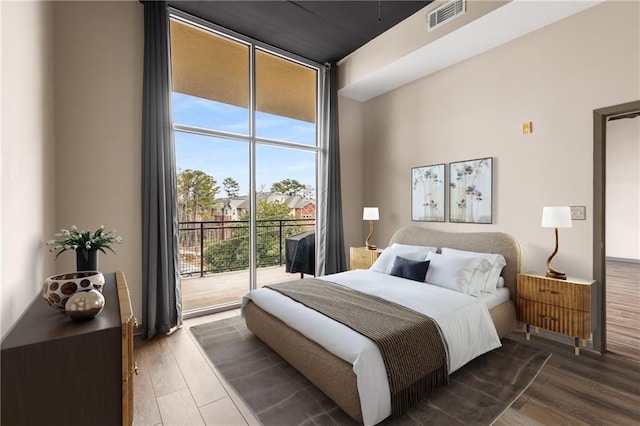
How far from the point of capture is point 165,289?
3.18 m

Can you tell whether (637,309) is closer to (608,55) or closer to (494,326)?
(494,326)

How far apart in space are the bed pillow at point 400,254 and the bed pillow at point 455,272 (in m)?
0.33

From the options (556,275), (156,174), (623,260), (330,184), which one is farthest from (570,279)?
(623,260)

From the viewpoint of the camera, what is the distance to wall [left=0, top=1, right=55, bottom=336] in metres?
1.41

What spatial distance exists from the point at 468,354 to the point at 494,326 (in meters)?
0.55

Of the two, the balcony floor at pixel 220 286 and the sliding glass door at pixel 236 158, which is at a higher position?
the sliding glass door at pixel 236 158

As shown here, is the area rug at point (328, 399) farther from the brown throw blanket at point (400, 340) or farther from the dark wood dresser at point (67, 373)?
the dark wood dresser at point (67, 373)

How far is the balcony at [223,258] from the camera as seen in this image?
3.87 m

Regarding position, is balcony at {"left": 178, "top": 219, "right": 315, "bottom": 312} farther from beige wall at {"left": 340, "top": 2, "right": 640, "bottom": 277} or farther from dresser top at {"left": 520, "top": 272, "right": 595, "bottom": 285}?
dresser top at {"left": 520, "top": 272, "right": 595, "bottom": 285}

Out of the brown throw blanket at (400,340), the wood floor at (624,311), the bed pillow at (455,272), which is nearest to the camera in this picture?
the brown throw blanket at (400,340)

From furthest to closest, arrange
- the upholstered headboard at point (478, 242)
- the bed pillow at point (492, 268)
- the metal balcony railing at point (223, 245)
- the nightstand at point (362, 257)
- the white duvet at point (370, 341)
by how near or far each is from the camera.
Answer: the nightstand at point (362, 257) → the metal balcony railing at point (223, 245) → the upholstered headboard at point (478, 242) → the bed pillow at point (492, 268) → the white duvet at point (370, 341)

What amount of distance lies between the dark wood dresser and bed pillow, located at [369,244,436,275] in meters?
2.83

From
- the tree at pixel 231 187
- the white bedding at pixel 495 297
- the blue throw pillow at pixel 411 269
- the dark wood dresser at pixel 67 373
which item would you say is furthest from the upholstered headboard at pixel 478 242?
the dark wood dresser at pixel 67 373

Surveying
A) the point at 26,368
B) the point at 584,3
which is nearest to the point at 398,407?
the point at 26,368
